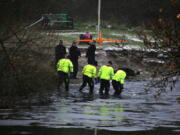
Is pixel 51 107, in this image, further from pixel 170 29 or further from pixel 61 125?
pixel 170 29

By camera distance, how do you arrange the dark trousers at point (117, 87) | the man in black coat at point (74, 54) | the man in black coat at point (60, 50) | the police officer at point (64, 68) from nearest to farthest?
the police officer at point (64, 68) → the dark trousers at point (117, 87) → the man in black coat at point (60, 50) → the man in black coat at point (74, 54)

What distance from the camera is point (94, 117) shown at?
1766 cm

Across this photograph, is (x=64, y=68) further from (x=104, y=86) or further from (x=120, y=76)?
(x=120, y=76)

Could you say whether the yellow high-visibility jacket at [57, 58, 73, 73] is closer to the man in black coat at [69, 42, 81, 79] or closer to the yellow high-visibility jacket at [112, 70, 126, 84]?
the yellow high-visibility jacket at [112, 70, 126, 84]

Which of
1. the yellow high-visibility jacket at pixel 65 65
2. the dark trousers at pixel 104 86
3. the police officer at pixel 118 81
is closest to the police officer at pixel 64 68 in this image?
the yellow high-visibility jacket at pixel 65 65

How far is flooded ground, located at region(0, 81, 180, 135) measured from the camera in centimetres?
1455

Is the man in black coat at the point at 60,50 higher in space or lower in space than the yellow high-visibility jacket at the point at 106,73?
higher

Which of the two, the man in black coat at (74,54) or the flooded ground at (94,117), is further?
the man in black coat at (74,54)

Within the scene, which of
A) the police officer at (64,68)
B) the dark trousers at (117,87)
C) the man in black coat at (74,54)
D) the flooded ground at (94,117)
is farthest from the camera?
the man in black coat at (74,54)

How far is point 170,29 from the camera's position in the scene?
13477 millimetres

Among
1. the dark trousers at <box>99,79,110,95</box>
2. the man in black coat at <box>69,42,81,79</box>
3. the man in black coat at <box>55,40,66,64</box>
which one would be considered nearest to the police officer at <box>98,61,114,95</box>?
the dark trousers at <box>99,79,110,95</box>

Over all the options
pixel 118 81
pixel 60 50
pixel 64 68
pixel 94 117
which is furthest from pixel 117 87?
pixel 94 117

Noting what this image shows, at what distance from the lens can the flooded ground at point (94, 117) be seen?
47.8 feet

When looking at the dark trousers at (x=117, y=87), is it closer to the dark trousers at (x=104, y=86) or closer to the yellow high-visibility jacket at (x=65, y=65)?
the dark trousers at (x=104, y=86)
